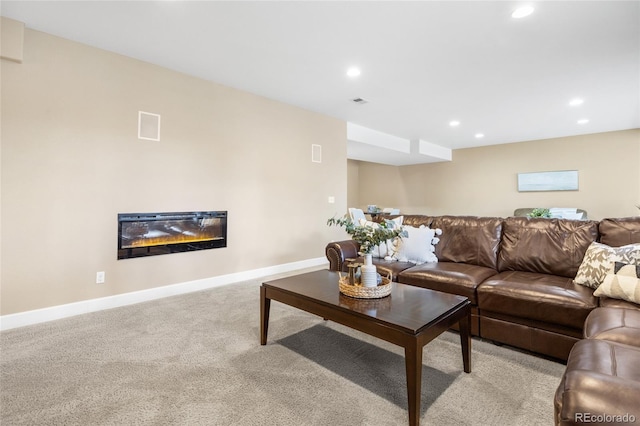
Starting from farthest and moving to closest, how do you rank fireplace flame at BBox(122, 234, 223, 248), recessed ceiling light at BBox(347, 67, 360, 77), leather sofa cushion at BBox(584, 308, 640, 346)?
1. recessed ceiling light at BBox(347, 67, 360, 77)
2. fireplace flame at BBox(122, 234, 223, 248)
3. leather sofa cushion at BBox(584, 308, 640, 346)

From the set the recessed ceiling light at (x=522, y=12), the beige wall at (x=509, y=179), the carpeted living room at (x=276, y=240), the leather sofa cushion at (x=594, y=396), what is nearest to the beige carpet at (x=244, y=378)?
the carpeted living room at (x=276, y=240)

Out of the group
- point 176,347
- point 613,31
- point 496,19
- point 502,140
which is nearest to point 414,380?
point 176,347

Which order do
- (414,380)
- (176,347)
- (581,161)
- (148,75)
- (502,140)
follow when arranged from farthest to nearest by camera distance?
(502,140), (581,161), (148,75), (176,347), (414,380)

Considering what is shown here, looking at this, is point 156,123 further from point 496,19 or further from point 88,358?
point 496,19

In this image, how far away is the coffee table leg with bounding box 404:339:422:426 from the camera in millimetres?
1407

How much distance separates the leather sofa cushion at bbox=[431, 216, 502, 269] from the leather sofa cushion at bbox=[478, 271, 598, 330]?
49cm

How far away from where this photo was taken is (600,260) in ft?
7.18

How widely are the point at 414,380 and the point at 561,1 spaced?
2862 millimetres

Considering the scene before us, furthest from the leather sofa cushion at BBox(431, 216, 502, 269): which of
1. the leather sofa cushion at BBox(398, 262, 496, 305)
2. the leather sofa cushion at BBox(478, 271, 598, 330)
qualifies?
the leather sofa cushion at BBox(478, 271, 598, 330)

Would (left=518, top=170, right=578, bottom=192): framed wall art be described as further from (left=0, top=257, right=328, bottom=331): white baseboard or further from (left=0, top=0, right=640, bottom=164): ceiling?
(left=0, top=257, right=328, bottom=331): white baseboard

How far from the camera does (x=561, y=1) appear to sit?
2295mm

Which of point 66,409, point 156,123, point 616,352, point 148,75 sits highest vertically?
point 148,75

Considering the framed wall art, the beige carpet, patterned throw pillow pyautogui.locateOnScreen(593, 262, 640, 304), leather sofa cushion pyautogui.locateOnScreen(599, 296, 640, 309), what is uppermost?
the framed wall art

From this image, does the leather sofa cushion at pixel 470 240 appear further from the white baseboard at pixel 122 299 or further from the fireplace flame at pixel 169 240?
the fireplace flame at pixel 169 240
